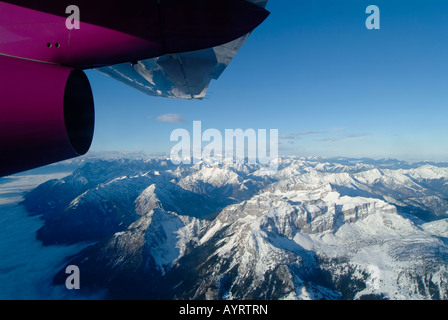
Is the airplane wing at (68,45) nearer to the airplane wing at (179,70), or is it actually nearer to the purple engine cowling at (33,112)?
the purple engine cowling at (33,112)

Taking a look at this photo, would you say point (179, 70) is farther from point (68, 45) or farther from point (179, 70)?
point (68, 45)

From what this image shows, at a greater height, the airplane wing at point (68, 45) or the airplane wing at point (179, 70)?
the airplane wing at point (179, 70)

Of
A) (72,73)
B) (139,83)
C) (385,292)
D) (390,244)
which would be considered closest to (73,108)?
(72,73)

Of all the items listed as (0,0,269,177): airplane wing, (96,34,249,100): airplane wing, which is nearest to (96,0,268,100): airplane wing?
(96,34,249,100): airplane wing

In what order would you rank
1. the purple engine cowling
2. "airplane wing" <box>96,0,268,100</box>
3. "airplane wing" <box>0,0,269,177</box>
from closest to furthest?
the purple engine cowling, "airplane wing" <box>0,0,269,177</box>, "airplane wing" <box>96,0,268,100</box>

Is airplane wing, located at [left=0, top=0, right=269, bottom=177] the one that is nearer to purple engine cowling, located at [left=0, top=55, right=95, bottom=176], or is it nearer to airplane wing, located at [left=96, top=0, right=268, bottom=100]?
purple engine cowling, located at [left=0, top=55, right=95, bottom=176]

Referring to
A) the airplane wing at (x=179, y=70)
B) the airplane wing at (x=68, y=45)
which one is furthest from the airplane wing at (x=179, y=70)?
the airplane wing at (x=68, y=45)

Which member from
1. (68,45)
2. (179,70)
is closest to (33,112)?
(68,45)

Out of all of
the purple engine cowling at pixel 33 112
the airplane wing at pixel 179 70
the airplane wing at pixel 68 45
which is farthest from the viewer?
the airplane wing at pixel 179 70
